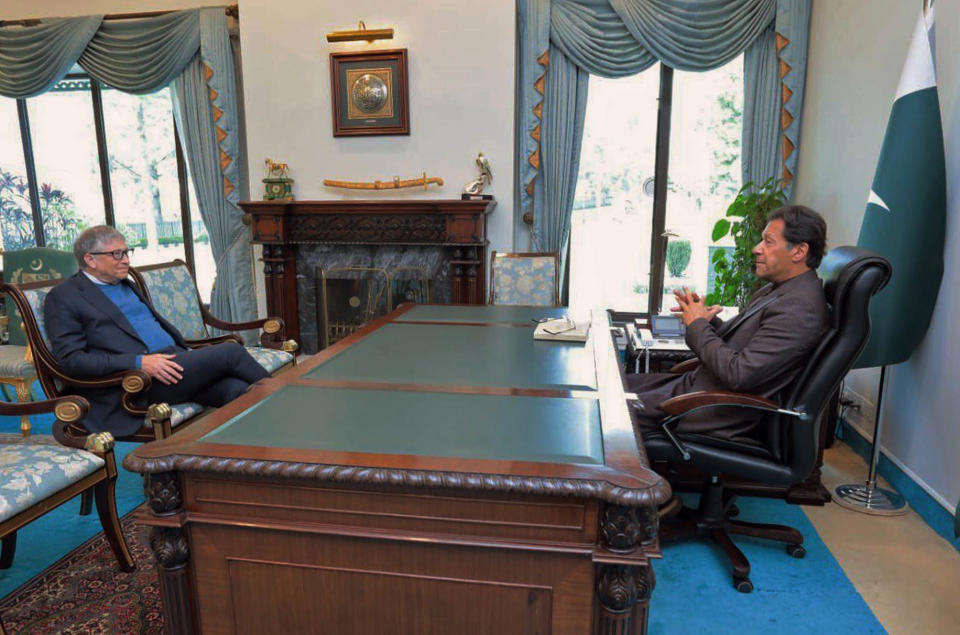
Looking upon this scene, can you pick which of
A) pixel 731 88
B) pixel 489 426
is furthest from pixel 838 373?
pixel 731 88

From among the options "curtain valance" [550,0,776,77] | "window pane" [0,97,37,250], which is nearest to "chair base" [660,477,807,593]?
"curtain valance" [550,0,776,77]

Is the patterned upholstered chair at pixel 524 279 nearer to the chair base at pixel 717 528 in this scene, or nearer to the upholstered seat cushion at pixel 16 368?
the chair base at pixel 717 528

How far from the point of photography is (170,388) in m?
2.41

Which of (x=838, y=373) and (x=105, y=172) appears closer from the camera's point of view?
(x=838, y=373)

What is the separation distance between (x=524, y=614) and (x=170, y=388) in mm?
1861

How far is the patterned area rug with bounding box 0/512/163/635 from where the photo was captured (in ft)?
5.77

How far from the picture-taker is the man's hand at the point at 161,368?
235cm

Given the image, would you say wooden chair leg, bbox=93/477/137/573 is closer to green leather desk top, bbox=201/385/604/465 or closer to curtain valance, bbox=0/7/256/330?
green leather desk top, bbox=201/385/604/465

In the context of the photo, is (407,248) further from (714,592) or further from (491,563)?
(491,563)

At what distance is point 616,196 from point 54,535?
388 centimetres

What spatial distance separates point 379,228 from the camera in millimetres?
4367

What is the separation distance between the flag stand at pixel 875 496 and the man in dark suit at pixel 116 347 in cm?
259

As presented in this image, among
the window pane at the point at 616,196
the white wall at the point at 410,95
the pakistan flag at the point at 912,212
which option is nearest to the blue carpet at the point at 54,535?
the white wall at the point at 410,95

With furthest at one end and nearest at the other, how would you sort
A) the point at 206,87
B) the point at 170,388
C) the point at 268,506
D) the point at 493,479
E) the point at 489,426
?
1. the point at 206,87
2. the point at 170,388
3. the point at 489,426
4. the point at 268,506
5. the point at 493,479
